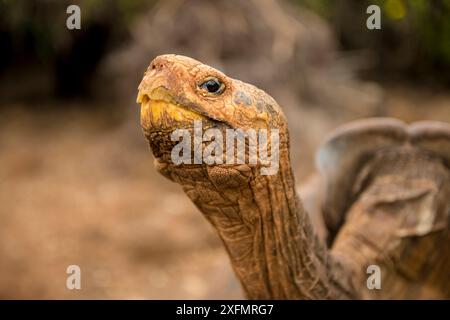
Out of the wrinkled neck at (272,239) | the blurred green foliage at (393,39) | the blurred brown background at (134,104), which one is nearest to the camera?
the wrinkled neck at (272,239)

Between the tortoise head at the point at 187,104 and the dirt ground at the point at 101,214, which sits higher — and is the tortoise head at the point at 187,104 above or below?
below

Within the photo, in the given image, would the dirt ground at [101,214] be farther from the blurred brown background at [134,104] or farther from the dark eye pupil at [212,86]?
A: the dark eye pupil at [212,86]

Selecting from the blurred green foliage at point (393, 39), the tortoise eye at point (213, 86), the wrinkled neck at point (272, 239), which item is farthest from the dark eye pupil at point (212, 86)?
the blurred green foliage at point (393, 39)

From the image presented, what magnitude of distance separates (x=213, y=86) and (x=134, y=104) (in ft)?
13.7

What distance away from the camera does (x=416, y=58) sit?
7422 millimetres

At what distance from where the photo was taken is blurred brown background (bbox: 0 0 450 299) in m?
4.07

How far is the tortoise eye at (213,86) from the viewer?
5.05 ft

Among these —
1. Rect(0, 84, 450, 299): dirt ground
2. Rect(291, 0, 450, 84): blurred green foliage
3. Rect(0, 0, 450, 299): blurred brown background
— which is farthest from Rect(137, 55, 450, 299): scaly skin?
Rect(291, 0, 450, 84): blurred green foliage

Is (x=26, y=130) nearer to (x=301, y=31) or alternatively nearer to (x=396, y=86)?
(x=301, y=31)

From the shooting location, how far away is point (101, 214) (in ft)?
14.7

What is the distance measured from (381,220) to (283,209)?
794 millimetres

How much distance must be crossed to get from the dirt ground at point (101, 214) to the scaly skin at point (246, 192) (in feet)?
2.49

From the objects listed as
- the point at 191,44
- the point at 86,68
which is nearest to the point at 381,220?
the point at 191,44

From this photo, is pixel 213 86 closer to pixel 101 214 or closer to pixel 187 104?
pixel 187 104
